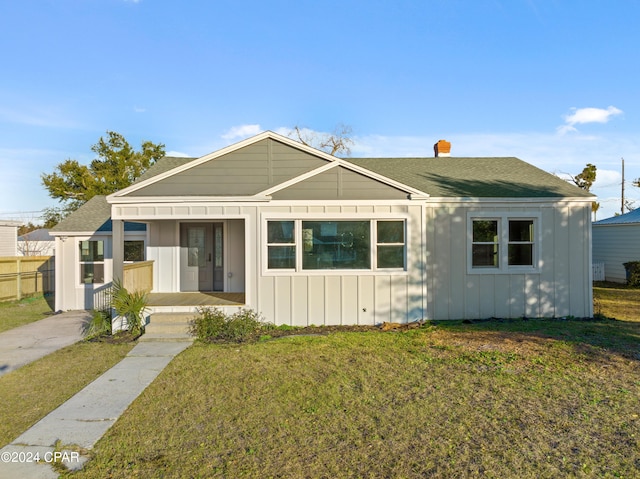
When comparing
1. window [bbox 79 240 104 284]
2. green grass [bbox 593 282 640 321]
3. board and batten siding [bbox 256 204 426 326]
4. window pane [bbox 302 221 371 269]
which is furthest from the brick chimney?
window [bbox 79 240 104 284]

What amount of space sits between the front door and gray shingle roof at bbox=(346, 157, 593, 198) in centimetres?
529

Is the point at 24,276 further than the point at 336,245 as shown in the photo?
Yes

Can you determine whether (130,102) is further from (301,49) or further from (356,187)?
(356,187)

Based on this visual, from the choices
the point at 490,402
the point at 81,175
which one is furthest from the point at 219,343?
the point at 81,175

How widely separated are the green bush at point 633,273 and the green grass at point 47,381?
19.3 metres

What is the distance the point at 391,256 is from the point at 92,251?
9.05 metres

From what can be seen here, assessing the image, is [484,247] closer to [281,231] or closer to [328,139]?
[281,231]

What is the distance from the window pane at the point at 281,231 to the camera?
9.04 meters

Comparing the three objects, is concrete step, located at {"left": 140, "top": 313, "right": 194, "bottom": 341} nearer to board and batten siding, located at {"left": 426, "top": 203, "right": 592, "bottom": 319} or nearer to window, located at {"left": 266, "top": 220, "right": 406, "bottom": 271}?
window, located at {"left": 266, "top": 220, "right": 406, "bottom": 271}

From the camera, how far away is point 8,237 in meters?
19.0

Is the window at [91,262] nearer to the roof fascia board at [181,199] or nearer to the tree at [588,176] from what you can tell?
the roof fascia board at [181,199]

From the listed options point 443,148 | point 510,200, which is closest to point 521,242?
point 510,200

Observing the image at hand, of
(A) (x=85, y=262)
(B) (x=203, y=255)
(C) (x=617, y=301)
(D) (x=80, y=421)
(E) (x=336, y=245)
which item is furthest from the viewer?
(C) (x=617, y=301)

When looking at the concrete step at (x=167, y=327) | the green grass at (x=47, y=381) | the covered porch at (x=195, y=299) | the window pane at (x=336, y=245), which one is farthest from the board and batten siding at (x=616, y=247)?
the green grass at (x=47, y=381)
